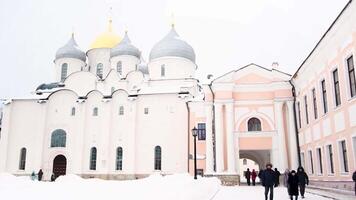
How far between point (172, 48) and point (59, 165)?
54.7 feet

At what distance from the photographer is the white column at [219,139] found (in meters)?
25.5

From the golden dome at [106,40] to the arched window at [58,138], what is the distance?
1320 cm

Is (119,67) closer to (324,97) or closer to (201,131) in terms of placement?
(201,131)

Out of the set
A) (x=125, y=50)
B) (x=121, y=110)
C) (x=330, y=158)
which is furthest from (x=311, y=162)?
(x=125, y=50)

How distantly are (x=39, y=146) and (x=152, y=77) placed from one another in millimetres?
13492

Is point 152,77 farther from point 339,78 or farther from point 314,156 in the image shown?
point 339,78

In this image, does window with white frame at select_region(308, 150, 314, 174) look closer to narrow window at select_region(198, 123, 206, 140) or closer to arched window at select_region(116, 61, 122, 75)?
narrow window at select_region(198, 123, 206, 140)

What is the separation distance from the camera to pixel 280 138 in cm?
2548

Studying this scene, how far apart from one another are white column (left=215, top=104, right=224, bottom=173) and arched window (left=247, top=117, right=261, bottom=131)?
2046 mm

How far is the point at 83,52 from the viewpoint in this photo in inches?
1820

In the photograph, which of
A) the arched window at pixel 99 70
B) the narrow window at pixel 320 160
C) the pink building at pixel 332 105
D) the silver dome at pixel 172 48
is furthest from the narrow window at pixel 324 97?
the arched window at pixel 99 70

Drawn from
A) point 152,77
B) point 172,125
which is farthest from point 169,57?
point 172,125

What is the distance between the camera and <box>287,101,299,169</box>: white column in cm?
2469

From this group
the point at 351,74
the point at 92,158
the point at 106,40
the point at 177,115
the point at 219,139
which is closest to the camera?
the point at 351,74
